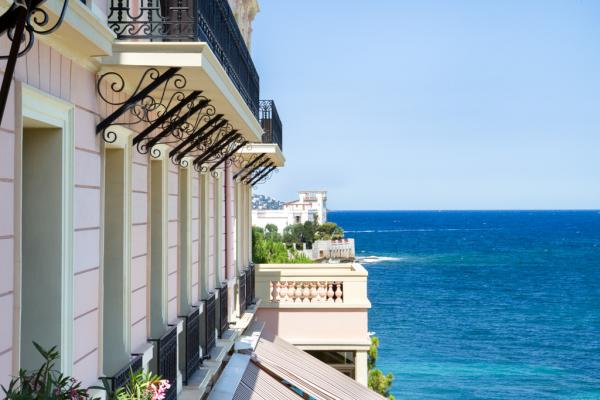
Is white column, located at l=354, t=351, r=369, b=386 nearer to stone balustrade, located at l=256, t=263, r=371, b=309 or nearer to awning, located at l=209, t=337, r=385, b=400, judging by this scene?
stone balustrade, located at l=256, t=263, r=371, b=309

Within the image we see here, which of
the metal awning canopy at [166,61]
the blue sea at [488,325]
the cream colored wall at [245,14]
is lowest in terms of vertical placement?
the blue sea at [488,325]

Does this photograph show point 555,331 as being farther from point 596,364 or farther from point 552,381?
point 552,381

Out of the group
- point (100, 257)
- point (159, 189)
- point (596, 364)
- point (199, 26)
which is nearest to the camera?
point (100, 257)

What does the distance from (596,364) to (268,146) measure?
32230mm

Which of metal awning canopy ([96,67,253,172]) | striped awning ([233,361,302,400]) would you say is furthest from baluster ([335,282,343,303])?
metal awning canopy ([96,67,253,172])

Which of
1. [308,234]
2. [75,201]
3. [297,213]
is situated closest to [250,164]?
[75,201]

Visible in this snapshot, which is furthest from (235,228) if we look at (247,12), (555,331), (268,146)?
(555,331)

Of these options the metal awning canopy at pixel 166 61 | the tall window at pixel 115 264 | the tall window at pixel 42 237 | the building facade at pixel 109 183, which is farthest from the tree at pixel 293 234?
the tall window at pixel 42 237

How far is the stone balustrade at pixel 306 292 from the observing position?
17.3 metres

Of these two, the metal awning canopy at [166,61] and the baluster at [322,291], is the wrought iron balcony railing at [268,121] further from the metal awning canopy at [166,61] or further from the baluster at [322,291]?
the metal awning canopy at [166,61]

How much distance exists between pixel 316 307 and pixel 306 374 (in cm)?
520

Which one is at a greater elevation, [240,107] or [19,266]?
[240,107]

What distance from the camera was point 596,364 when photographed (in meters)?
42.5

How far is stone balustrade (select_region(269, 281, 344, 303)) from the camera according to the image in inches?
680
